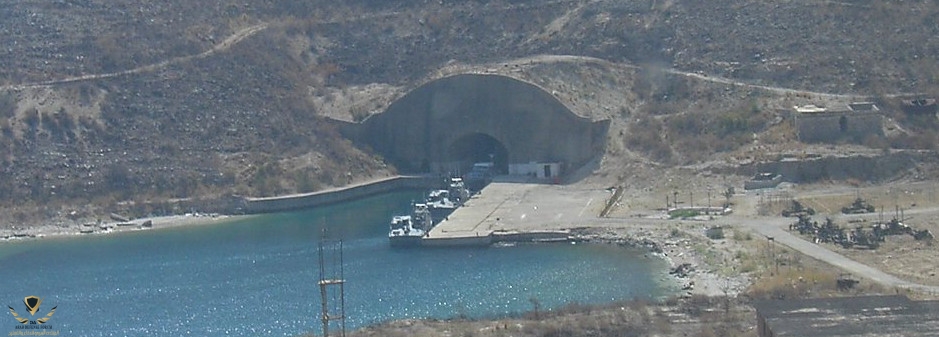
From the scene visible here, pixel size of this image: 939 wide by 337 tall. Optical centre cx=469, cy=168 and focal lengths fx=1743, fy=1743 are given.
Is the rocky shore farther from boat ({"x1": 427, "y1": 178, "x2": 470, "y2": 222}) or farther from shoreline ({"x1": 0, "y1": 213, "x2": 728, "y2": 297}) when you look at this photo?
boat ({"x1": 427, "y1": 178, "x2": 470, "y2": 222})

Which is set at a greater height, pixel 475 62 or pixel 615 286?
pixel 475 62

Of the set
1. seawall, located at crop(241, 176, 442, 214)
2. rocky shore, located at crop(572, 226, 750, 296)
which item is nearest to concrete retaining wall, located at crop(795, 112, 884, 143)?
rocky shore, located at crop(572, 226, 750, 296)

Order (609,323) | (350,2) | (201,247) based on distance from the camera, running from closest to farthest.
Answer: (609,323)
(201,247)
(350,2)

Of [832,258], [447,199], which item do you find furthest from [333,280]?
[447,199]

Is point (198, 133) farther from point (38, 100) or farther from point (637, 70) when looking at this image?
point (637, 70)

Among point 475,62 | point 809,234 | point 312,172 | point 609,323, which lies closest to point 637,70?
point 475,62

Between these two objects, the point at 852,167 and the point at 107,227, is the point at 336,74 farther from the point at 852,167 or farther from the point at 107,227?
the point at 852,167
